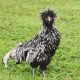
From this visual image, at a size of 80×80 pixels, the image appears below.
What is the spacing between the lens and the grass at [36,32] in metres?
11.8

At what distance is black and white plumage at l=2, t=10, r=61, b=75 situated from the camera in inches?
434

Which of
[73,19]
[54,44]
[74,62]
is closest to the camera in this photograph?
[54,44]

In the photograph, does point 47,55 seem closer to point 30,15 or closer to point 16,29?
point 16,29

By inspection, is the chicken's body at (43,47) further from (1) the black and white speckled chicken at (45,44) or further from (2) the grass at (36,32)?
(2) the grass at (36,32)

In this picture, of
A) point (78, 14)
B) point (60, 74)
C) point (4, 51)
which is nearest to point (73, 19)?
point (78, 14)

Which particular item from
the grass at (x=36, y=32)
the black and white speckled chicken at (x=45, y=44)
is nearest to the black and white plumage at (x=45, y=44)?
the black and white speckled chicken at (x=45, y=44)

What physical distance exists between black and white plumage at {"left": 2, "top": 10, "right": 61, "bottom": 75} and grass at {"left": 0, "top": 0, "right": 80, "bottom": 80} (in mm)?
450

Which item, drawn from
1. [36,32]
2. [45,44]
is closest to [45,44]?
[45,44]

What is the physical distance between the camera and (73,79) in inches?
442

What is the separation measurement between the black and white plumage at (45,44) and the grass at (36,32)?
45 cm

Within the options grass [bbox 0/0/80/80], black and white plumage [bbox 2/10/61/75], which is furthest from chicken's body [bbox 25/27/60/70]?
grass [bbox 0/0/80/80]

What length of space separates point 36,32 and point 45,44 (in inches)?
290

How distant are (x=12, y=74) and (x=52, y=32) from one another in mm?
1575

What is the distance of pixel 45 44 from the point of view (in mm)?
11023
